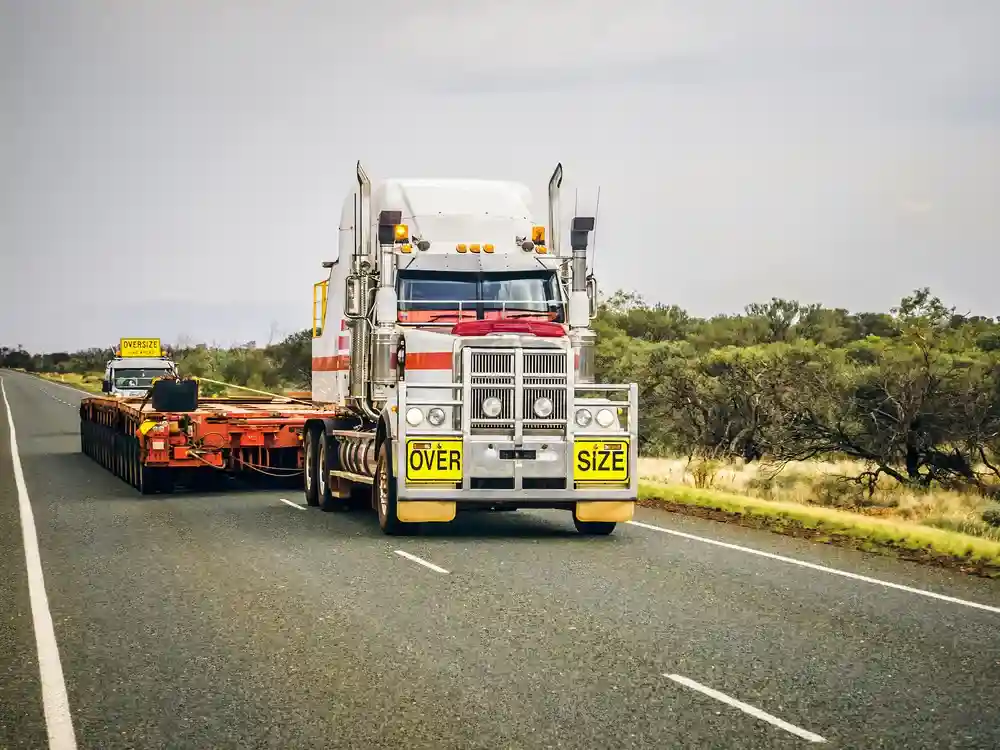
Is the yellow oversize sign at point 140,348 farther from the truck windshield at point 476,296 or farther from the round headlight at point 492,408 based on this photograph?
the round headlight at point 492,408

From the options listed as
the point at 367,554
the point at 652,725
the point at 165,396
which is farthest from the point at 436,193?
the point at 652,725

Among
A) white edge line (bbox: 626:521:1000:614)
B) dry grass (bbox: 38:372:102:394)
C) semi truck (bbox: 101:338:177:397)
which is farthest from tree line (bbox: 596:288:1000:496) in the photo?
dry grass (bbox: 38:372:102:394)

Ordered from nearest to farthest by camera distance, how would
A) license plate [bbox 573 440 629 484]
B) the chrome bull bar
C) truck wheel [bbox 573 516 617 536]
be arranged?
the chrome bull bar, license plate [bbox 573 440 629 484], truck wheel [bbox 573 516 617 536]

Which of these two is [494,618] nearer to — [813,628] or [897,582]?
[813,628]

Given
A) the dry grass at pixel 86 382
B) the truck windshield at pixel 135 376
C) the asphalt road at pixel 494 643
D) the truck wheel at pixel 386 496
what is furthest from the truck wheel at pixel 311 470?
the dry grass at pixel 86 382

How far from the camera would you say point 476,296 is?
16859 millimetres

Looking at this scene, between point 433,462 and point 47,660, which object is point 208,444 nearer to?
point 433,462

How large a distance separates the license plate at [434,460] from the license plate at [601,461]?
131 centimetres

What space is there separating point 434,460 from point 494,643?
20.1 feet

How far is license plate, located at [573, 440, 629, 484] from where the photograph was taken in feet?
51.1

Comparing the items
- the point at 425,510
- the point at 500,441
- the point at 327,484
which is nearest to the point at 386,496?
the point at 425,510

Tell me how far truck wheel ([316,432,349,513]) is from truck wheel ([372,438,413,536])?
273 centimetres

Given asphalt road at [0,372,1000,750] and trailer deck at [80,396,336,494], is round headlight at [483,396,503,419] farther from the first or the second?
trailer deck at [80,396,336,494]

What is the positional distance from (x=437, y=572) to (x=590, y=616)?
2700 mm
